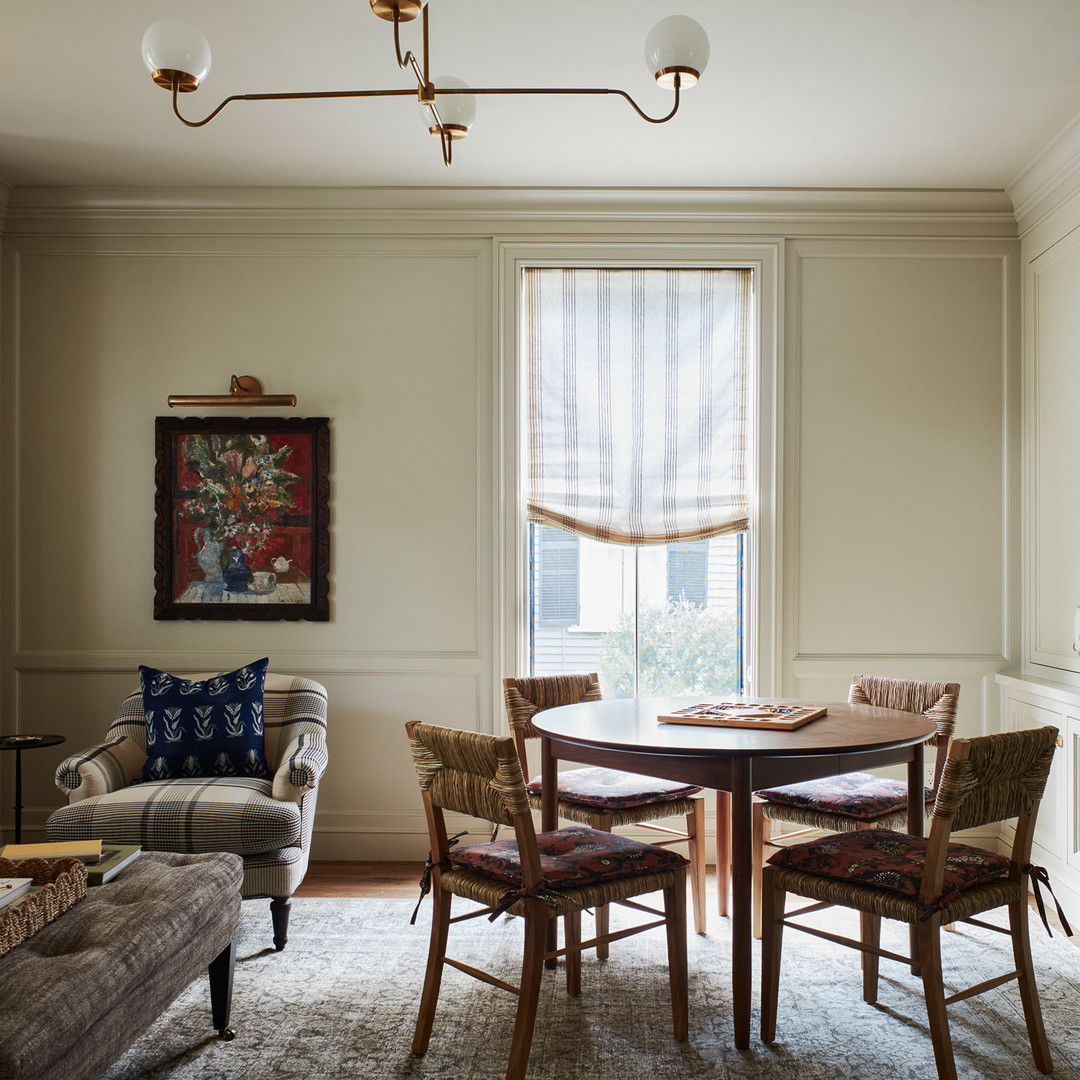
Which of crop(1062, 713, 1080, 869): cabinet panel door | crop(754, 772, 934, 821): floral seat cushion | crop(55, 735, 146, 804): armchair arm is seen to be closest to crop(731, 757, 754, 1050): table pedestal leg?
crop(754, 772, 934, 821): floral seat cushion

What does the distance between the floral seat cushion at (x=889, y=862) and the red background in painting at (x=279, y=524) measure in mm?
2562

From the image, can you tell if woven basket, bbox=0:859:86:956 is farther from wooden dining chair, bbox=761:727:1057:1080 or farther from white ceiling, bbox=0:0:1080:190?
white ceiling, bbox=0:0:1080:190

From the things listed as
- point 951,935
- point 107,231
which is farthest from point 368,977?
point 107,231

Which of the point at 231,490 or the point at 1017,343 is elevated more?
the point at 1017,343

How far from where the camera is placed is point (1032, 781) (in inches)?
91.5

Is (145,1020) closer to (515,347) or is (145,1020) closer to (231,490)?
(231,490)

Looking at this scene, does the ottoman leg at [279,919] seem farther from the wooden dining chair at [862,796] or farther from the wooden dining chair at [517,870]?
the wooden dining chair at [862,796]

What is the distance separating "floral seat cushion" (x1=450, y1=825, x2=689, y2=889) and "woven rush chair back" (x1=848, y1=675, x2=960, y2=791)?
1186 mm

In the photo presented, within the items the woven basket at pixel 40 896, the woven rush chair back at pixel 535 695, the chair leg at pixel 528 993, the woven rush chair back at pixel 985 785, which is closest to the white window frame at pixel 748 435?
the woven rush chair back at pixel 535 695

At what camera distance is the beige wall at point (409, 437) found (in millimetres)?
4207

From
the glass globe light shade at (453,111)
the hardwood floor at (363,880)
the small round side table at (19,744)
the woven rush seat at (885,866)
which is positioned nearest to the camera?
the woven rush seat at (885,866)

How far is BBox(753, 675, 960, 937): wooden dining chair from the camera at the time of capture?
304 cm

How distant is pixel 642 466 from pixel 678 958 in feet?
7.51

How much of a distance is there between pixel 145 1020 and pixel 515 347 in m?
3.01
